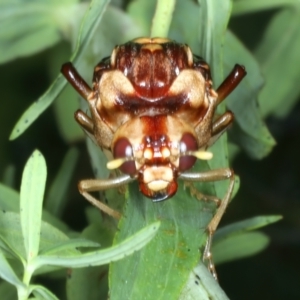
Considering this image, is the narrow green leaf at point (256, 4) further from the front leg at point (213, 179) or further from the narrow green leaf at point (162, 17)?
the front leg at point (213, 179)

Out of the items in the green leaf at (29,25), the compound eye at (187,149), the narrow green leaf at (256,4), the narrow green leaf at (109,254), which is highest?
the green leaf at (29,25)

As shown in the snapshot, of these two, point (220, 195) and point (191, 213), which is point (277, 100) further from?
point (191, 213)

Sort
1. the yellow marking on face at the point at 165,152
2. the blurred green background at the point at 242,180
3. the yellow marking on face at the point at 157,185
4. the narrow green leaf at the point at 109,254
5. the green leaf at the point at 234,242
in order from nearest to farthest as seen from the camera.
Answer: the narrow green leaf at the point at 109,254 < the yellow marking on face at the point at 157,185 < the yellow marking on face at the point at 165,152 < the green leaf at the point at 234,242 < the blurred green background at the point at 242,180

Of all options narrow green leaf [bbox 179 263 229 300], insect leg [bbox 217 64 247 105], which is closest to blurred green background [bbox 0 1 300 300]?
insect leg [bbox 217 64 247 105]

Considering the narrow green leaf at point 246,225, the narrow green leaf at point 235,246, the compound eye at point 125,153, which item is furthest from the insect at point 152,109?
the narrow green leaf at point 235,246

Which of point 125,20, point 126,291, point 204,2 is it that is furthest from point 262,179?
point 126,291

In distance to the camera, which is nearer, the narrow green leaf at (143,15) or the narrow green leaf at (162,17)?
the narrow green leaf at (162,17)
